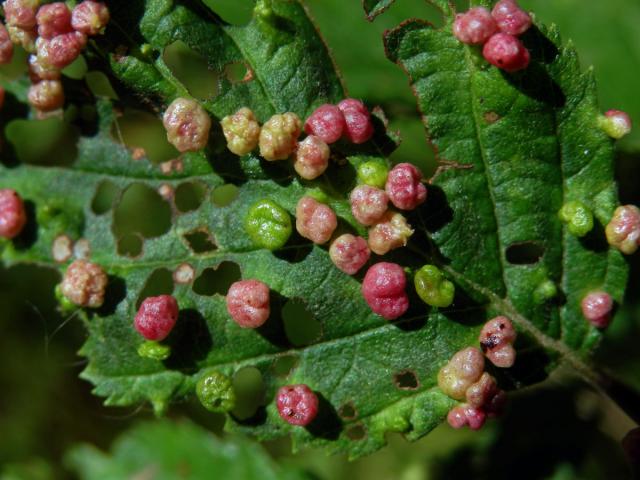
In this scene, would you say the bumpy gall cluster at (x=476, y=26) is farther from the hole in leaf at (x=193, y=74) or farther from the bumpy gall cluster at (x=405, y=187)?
the hole in leaf at (x=193, y=74)

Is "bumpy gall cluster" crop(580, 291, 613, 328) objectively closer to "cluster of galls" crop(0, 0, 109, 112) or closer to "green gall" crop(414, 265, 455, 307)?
"green gall" crop(414, 265, 455, 307)

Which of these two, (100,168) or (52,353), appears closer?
(100,168)

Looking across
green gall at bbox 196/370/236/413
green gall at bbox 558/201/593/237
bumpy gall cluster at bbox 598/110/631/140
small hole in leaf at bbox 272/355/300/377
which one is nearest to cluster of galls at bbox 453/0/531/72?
bumpy gall cluster at bbox 598/110/631/140

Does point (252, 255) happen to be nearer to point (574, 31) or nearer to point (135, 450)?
point (135, 450)

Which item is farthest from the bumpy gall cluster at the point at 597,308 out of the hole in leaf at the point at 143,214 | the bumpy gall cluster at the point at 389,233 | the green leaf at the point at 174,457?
the hole in leaf at the point at 143,214

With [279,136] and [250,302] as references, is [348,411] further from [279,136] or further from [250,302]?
[279,136]

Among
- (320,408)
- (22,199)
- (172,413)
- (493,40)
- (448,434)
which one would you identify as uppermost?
(493,40)

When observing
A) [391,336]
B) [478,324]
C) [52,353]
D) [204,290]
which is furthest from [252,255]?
[52,353]
